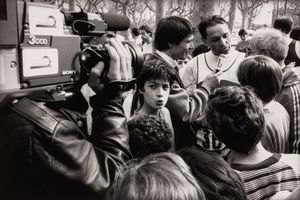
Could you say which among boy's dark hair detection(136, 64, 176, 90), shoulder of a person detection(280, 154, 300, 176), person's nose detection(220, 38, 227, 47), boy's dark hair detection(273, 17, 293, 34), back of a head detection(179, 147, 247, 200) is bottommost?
shoulder of a person detection(280, 154, 300, 176)

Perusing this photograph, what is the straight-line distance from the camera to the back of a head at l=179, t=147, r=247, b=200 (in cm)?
95

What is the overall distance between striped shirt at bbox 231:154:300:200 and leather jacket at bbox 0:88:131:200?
0.51 meters

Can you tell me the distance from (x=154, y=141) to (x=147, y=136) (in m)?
0.04

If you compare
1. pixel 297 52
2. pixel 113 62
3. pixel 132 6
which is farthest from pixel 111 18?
pixel 132 6

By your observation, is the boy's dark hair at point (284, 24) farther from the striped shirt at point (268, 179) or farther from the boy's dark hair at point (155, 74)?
the striped shirt at point (268, 179)

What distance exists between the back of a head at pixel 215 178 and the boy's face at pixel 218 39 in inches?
69.0

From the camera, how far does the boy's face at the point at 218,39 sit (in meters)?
2.67

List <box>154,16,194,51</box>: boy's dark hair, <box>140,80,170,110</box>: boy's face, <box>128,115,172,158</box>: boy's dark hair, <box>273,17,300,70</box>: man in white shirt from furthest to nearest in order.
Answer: <box>273,17,300,70</box>: man in white shirt < <box>154,16,194,51</box>: boy's dark hair < <box>140,80,170,110</box>: boy's face < <box>128,115,172,158</box>: boy's dark hair

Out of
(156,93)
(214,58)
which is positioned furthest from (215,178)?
(214,58)

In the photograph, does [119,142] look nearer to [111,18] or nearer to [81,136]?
[81,136]

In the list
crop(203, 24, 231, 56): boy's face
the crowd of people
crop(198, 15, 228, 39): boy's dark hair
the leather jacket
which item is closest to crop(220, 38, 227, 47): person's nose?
crop(203, 24, 231, 56): boy's face

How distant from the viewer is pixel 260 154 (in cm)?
133

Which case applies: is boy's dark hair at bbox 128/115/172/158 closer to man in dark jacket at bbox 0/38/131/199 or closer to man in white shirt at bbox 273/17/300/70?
man in dark jacket at bbox 0/38/131/199

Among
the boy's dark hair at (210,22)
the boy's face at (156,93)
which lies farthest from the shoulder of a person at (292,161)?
the boy's dark hair at (210,22)
